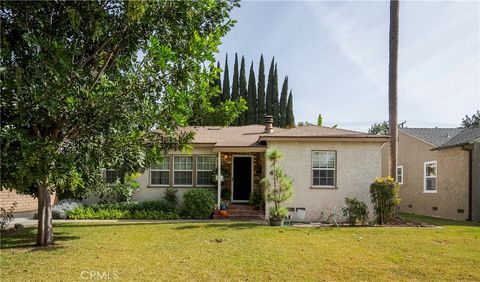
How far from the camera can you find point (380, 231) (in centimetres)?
1221

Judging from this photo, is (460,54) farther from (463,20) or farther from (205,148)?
(205,148)

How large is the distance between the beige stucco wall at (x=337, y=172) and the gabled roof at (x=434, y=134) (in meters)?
6.35

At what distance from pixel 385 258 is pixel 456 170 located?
38.7 ft

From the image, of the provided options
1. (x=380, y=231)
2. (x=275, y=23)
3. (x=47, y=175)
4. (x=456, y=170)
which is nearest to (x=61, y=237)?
(x=47, y=175)

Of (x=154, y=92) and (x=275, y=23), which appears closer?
(x=154, y=92)

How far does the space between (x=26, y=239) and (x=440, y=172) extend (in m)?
17.7

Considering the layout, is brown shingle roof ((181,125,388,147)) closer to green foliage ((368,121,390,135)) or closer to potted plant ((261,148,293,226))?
potted plant ((261,148,293,226))

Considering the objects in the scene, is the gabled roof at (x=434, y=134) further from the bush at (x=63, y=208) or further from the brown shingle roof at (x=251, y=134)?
the bush at (x=63, y=208)

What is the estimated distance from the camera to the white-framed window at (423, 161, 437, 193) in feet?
64.1

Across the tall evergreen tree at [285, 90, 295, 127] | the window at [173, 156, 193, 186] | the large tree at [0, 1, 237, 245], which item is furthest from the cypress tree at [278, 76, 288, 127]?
the large tree at [0, 1, 237, 245]

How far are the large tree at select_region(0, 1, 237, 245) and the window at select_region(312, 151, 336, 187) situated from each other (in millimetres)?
7748

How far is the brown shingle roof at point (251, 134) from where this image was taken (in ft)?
50.2

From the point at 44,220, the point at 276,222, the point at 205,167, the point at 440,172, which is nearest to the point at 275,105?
the point at 440,172

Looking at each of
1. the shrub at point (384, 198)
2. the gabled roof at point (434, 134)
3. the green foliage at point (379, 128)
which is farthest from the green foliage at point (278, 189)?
the green foliage at point (379, 128)
